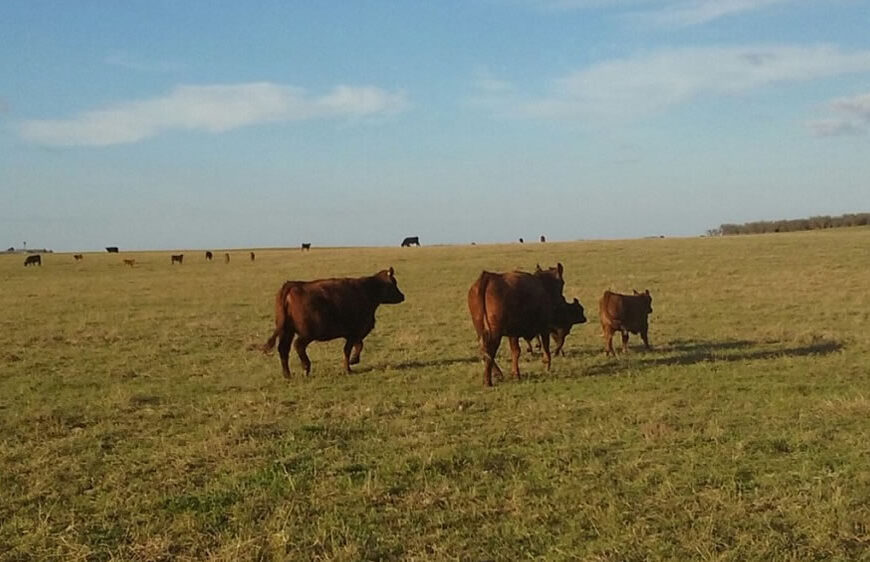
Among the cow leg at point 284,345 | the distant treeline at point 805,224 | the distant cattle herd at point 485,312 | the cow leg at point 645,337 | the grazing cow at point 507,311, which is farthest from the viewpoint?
the distant treeline at point 805,224

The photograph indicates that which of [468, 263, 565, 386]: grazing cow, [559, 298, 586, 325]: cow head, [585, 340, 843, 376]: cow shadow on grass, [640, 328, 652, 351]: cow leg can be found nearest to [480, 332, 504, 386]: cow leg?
[468, 263, 565, 386]: grazing cow

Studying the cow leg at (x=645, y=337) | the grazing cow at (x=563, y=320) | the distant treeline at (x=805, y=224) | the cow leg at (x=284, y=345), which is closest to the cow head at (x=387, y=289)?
the cow leg at (x=284, y=345)

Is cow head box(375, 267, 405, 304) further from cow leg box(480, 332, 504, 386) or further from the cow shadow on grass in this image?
the cow shadow on grass

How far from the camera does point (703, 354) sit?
1505 centimetres

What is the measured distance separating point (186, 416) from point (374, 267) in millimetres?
36349

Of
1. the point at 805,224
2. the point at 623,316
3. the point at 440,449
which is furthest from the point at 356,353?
the point at 805,224

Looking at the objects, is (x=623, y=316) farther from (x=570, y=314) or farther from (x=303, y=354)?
(x=303, y=354)

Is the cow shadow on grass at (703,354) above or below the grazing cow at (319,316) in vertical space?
below

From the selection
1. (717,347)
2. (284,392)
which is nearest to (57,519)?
(284,392)

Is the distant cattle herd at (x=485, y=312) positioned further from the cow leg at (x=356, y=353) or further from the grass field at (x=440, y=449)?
the grass field at (x=440, y=449)

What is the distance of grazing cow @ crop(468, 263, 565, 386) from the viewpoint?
12.9m

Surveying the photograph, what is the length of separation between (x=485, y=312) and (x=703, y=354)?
4523 millimetres

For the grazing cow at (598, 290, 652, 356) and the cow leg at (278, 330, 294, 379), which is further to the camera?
the grazing cow at (598, 290, 652, 356)

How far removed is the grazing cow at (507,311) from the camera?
1289 cm
